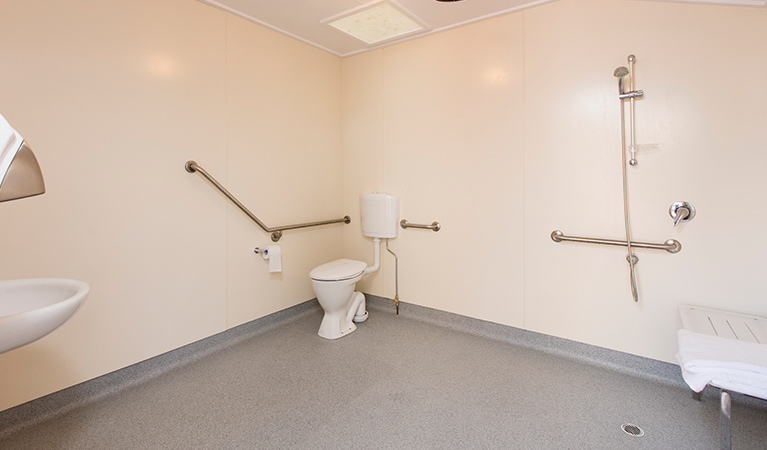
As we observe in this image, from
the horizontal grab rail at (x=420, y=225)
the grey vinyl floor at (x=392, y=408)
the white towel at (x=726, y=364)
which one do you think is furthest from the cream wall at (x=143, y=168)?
the white towel at (x=726, y=364)

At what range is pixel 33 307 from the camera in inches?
45.2

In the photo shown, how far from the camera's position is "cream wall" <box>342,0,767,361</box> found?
1.78 meters

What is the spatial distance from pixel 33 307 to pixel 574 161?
2.55 metres

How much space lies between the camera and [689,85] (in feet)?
6.03

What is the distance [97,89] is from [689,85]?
2.96 metres

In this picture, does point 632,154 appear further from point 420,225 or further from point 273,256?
point 273,256

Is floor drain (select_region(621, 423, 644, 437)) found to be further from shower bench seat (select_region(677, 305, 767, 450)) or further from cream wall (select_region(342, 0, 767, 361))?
cream wall (select_region(342, 0, 767, 361))

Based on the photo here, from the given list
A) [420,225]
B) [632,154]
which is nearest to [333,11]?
[420,225]

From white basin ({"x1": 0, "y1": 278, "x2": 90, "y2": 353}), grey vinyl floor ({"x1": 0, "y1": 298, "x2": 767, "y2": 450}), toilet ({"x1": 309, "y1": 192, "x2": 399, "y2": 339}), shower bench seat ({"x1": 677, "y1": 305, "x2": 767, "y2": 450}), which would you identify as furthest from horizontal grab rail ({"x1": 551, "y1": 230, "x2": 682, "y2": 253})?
white basin ({"x1": 0, "y1": 278, "x2": 90, "y2": 353})

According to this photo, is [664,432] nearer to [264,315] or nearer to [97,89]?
[264,315]

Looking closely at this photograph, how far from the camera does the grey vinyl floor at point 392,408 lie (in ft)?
5.02

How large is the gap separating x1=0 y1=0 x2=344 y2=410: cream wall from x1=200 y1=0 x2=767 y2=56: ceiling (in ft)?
0.42

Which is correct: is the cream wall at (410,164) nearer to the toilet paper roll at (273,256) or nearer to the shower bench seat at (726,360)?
the toilet paper roll at (273,256)

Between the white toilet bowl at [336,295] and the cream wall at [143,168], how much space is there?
1.37ft
